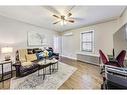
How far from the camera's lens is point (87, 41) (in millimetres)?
6496

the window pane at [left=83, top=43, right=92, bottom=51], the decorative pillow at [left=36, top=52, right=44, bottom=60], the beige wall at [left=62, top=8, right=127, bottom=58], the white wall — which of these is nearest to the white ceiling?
the white wall

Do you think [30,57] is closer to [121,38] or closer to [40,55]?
[40,55]

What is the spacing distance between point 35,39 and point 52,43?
1.86 m

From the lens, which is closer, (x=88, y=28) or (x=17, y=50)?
(x=17, y=50)

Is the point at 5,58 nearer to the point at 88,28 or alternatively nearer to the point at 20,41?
the point at 20,41

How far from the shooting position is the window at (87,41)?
20.3 ft

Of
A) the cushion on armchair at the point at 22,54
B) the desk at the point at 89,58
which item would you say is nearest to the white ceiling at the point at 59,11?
the cushion on armchair at the point at 22,54

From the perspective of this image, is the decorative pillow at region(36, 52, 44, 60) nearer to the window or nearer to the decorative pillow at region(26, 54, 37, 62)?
the decorative pillow at region(26, 54, 37, 62)

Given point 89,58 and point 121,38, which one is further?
point 89,58

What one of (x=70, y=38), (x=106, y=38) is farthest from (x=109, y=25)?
(x=70, y=38)

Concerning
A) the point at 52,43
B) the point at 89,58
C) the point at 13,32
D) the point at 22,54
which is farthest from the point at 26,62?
the point at 52,43

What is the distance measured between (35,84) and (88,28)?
445cm

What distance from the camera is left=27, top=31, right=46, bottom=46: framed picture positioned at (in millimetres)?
5703
